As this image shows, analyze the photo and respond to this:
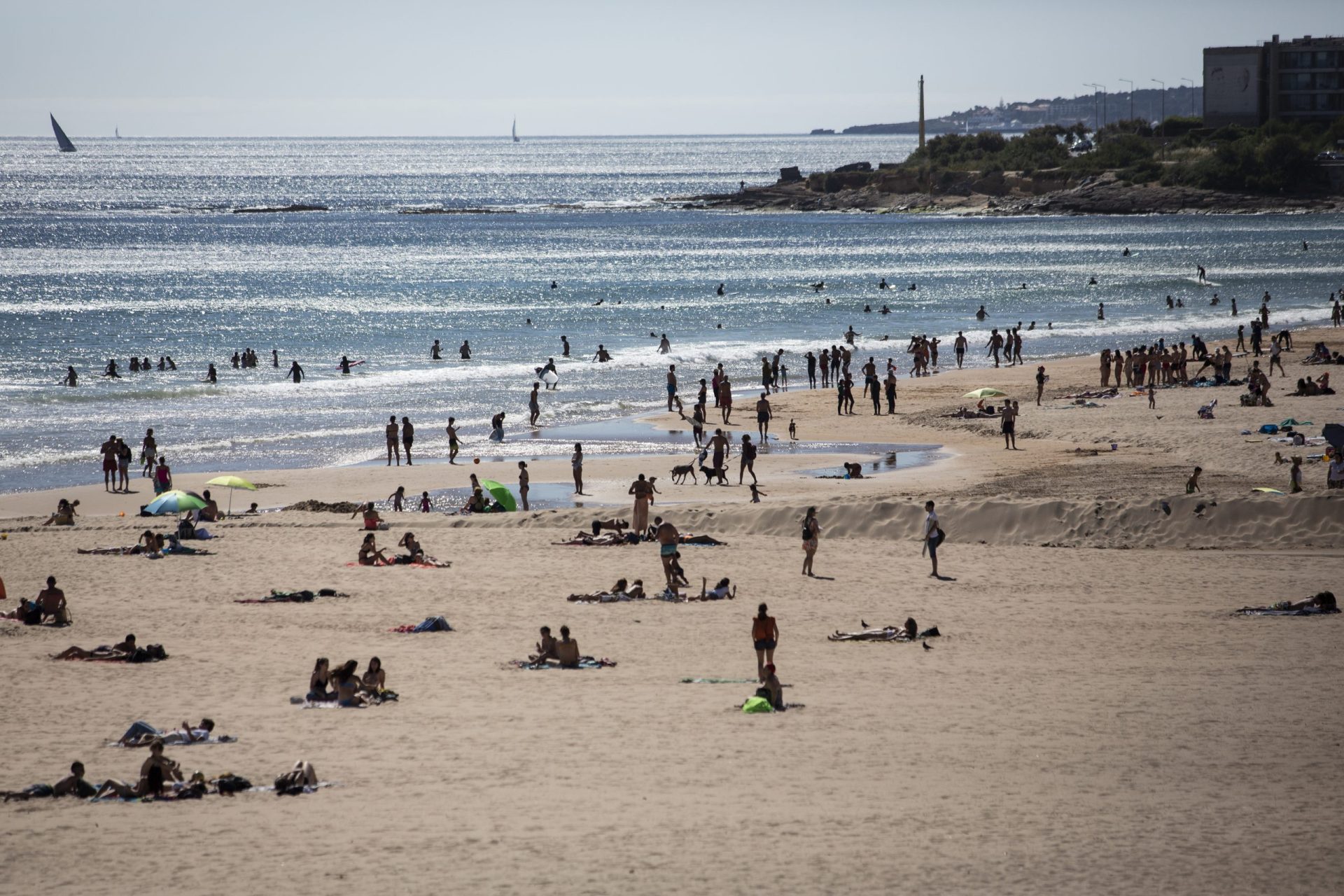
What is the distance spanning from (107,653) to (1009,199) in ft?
404

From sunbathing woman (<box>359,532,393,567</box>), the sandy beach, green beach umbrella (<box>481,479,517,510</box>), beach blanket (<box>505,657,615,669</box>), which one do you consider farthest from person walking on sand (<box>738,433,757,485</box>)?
beach blanket (<box>505,657,615,669</box>)

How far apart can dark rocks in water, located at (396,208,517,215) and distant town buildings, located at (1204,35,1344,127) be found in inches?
2647

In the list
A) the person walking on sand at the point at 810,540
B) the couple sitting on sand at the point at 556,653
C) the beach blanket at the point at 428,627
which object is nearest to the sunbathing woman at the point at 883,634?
the person walking on sand at the point at 810,540

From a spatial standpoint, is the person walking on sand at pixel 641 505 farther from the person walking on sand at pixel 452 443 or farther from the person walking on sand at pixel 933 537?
the person walking on sand at pixel 452 443

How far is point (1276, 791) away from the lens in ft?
34.1

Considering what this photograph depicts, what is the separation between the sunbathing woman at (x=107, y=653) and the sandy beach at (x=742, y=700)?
24cm

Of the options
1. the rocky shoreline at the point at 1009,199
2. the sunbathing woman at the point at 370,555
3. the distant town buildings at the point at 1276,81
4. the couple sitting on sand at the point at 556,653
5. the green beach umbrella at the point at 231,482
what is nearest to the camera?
the couple sitting on sand at the point at 556,653

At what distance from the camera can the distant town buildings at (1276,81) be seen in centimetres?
11888

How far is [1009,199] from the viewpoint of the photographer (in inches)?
5074

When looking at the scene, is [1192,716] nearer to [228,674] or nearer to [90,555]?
[228,674]

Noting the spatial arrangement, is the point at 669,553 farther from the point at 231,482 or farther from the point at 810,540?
the point at 231,482

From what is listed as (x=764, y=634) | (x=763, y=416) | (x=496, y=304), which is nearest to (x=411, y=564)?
(x=764, y=634)

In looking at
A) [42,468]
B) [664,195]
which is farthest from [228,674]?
[664,195]

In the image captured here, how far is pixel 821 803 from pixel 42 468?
76.6ft
